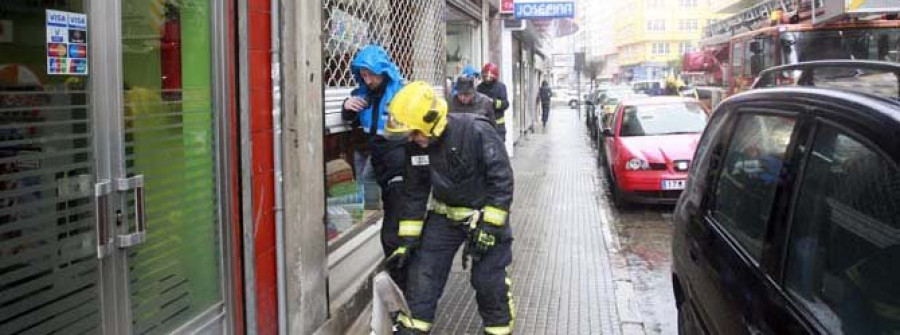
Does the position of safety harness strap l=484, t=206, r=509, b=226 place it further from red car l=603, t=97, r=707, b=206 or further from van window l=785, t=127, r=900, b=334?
red car l=603, t=97, r=707, b=206

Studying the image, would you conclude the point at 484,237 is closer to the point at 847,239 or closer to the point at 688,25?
the point at 847,239

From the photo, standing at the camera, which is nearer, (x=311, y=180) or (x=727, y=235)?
(x=727, y=235)

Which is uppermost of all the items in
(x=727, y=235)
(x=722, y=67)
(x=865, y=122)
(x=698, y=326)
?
(x=722, y=67)

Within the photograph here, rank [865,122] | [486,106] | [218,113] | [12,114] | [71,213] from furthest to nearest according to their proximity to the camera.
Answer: [486,106] < [218,113] < [71,213] < [12,114] < [865,122]

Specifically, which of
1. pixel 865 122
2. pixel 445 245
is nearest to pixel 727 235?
pixel 865 122

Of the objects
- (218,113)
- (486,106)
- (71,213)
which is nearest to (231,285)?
(218,113)

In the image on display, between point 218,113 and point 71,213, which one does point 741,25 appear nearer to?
point 218,113

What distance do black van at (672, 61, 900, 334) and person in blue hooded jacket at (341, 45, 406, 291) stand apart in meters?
2.05

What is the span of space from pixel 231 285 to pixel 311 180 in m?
0.86

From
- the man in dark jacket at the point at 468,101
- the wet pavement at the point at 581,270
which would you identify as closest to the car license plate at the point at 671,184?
the wet pavement at the point at 581,270

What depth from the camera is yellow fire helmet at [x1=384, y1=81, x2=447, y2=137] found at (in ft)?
13.6

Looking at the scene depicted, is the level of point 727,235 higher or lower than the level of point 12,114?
lower

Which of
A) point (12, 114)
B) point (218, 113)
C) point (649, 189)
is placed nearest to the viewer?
point (12, 114)

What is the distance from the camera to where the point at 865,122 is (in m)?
2.20
